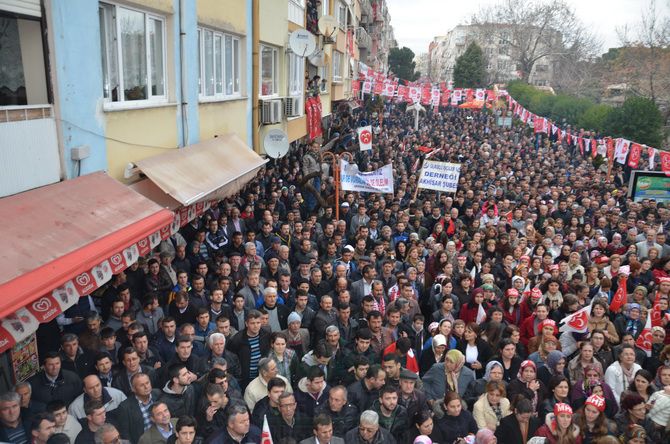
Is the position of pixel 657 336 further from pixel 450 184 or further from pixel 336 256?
pixel 450 184

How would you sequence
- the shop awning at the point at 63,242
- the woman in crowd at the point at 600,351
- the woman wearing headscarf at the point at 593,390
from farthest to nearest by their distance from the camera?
the woman in crowd at the point at 600,351, the woman wearing headscarf at the point at 593,390, the shop awning at the point at 63,242

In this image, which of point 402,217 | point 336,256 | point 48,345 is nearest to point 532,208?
point 402,217

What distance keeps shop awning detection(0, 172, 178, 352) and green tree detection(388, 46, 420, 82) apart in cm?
9132

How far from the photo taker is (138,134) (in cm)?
785

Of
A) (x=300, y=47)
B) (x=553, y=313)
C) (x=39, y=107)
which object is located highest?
(x=300, y=47)

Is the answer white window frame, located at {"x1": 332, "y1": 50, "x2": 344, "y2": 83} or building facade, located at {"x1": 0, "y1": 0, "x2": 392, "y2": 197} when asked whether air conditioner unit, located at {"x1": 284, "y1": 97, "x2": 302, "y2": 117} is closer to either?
building facade, located at {"x1": 0, "y1": 0, "x2": 392, "y2": 197}

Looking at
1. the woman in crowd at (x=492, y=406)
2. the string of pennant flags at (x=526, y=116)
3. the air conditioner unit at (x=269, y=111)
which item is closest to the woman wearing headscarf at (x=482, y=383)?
the woman in crowd at (x=492, y=406)

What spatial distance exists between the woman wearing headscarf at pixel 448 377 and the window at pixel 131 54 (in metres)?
5.19

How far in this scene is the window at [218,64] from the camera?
34.1 feet

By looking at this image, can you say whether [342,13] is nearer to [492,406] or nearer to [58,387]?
[492,406]

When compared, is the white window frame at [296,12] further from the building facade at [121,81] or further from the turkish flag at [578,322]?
the turkish flag at [578,322]

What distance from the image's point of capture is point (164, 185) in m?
7.45

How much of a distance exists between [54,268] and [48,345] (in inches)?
86.5

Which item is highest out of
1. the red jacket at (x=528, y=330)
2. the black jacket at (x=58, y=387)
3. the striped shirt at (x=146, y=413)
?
the black jacket at (x=58, y=387)
